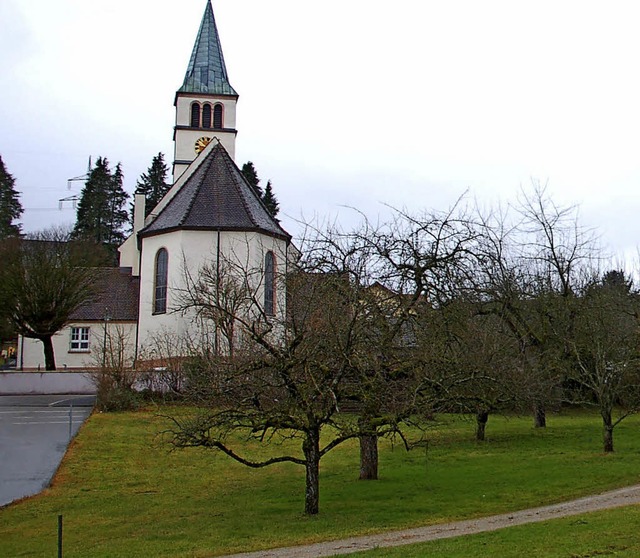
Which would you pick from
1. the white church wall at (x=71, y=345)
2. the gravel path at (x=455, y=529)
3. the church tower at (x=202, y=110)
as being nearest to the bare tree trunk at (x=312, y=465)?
the gravel path at (x=455, y=529)

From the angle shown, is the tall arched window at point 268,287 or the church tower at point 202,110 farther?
the church tower at point 202,110

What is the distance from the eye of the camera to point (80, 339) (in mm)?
45469

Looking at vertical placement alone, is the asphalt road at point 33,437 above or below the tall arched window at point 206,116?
below

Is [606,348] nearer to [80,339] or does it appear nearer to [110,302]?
[110,302]

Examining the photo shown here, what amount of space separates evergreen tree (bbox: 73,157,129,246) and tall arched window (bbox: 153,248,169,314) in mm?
41890

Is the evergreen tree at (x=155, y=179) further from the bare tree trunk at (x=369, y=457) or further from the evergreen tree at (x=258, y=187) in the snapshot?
the bare tree trunk at (x=369, y=457)

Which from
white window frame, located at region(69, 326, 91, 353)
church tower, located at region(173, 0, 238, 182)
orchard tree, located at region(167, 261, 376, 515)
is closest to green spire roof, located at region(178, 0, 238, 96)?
church tower, located at region(173, 0, 238, 182)

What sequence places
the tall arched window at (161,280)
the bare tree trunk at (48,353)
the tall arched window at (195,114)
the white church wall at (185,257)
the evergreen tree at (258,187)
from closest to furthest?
the white church wall at (185,257) → the tall arched window at (161,280) → the bare tree trunk at (48,353) → the tall arched window at (195,114) → the evergreen tree at (258,187)

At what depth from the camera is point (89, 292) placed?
1655 inches

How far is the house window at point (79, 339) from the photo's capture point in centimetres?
4544

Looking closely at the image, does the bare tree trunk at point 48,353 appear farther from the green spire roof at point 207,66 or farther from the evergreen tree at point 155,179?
the evergreen tree at point 155,179

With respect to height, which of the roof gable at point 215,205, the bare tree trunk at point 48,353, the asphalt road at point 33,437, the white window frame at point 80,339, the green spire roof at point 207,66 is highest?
the green spire roof at point 207,66

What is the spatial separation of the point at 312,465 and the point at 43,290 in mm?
30572

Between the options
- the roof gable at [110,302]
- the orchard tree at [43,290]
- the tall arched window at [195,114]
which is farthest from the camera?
the tall arched window at [195,114]
